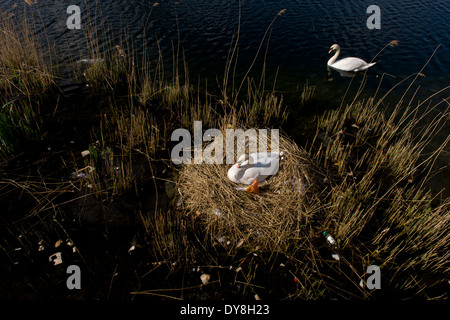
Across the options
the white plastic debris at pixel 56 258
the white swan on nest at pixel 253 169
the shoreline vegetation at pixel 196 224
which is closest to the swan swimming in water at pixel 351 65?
the shoreline vegetation at pixel 196 224

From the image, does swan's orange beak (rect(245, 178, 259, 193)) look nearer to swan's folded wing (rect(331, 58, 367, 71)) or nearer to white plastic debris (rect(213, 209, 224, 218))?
white plastic debris (rect(213, 209, 224, 218))

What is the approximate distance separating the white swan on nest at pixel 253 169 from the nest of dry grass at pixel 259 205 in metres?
0.15

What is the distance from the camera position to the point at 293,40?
10.9 m

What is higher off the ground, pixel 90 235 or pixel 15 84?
pixel 15 84

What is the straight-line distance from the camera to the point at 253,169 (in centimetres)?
474

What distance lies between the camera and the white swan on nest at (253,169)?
4738 mm

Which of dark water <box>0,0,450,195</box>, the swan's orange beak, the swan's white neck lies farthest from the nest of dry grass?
the swan's white neck

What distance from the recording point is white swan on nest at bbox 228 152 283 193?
4738mm

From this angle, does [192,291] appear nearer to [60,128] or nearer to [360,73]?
[60,128]

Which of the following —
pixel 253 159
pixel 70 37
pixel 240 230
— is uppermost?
pixel 70 37

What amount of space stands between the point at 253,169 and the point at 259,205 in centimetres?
65
